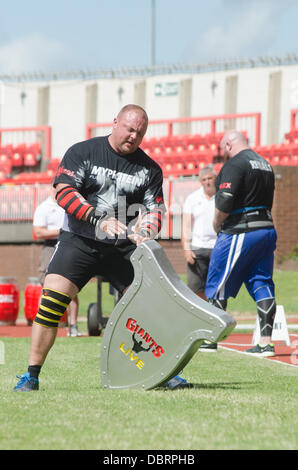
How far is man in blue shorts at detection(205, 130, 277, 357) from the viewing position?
25.9 feet

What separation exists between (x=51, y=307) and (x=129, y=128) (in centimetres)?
129

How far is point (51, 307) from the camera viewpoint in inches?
214

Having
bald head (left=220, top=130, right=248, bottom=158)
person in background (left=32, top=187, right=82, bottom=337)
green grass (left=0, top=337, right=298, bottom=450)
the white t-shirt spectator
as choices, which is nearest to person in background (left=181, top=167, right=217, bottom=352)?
the white t-shirt spectator

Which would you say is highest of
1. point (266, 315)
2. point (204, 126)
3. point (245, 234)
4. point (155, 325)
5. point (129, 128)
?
point (129, 128)

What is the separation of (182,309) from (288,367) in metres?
2.47

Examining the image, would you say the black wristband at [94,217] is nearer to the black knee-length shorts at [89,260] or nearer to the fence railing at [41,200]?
the black knee-length shorts at [89,260]

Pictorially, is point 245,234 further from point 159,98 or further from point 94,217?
point 159,98

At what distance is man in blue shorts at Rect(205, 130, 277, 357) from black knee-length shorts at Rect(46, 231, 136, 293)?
2.45 metres

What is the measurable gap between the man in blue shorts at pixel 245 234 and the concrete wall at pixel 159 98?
101 ft

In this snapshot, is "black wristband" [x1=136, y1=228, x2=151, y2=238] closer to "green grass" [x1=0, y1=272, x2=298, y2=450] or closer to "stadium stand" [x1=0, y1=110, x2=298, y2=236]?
"green grass" [x1=0, y1=272, x2=298, y2=450]

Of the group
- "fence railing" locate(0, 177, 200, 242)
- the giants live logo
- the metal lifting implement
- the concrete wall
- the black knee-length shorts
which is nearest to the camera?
the metal lifting implement

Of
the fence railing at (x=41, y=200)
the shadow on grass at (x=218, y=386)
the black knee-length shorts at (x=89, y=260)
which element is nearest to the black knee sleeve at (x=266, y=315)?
the shadow on grass at (x=218, y=386)

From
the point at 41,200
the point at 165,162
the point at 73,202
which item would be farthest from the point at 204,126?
the point at 73,202

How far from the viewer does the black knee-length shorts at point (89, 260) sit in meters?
5.50
